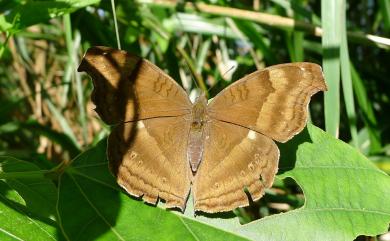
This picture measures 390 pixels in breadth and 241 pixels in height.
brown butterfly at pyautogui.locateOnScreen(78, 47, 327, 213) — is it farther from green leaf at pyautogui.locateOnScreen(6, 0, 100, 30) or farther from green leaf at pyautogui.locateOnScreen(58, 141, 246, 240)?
green leaf at pyautogui.locateOnScreen(6, 0, 100, 30)

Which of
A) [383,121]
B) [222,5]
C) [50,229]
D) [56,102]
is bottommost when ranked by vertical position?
[383,121]

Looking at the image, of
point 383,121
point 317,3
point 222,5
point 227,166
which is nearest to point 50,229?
point 227,166

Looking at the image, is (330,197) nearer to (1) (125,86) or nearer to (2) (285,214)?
(2) (285,214)

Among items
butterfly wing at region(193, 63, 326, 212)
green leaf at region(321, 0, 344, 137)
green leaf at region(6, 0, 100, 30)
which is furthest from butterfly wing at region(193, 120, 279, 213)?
green leaf at region(6, 0, 100, 30)

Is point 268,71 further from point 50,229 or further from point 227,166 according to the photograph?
point 50,229

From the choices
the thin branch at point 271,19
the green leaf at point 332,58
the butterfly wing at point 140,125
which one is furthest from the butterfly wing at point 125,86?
the thin branch at point 271,19

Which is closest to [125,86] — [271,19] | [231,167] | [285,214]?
[231,167]
